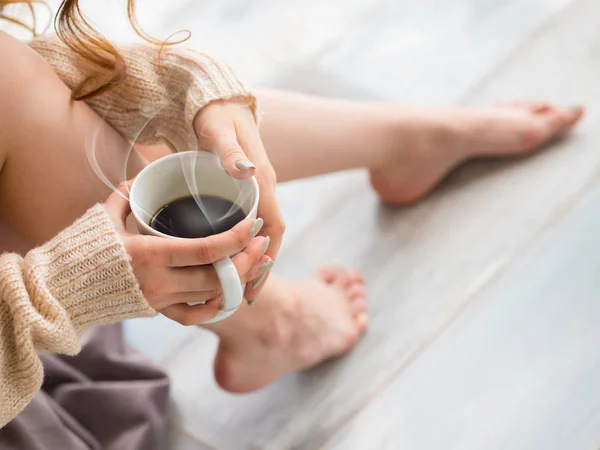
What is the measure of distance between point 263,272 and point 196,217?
0.10 m

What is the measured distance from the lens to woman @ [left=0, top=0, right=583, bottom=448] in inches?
27.8

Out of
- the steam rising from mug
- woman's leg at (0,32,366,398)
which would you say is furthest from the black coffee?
woman's leg at (0,32,366,398)

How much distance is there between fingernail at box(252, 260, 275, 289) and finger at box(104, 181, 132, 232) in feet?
0.46

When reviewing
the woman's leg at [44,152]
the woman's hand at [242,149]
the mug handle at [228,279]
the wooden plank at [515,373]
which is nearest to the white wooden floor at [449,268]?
the wooden plank at [515,373]

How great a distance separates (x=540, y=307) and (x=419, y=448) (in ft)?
0.87

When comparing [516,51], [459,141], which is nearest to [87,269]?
[459,141]

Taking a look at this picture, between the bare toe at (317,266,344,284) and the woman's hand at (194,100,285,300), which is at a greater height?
the woman's hand at (194,100,285,300)

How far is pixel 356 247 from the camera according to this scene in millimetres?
1219

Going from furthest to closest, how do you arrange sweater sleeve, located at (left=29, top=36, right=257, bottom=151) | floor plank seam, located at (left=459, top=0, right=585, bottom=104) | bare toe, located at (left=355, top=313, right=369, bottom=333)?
floor plank seam, located at (left=459, top=0, right=585, bottom=104) → bare toe, located at (left=355, top=313, right=369, bottom=333) → sweater sleeve, located at (left=29, top=36, right=257, bottom=151)

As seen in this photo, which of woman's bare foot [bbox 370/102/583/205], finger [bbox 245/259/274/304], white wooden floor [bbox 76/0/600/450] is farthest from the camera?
woman's bare foot [bbox 370/102/583/205]

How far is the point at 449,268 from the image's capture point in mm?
1148

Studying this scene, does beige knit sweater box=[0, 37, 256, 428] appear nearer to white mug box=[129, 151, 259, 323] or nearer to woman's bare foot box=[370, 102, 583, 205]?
white mug box=[129, 151, 259, 323]

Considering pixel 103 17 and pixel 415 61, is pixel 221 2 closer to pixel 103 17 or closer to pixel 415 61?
pixel 103 17

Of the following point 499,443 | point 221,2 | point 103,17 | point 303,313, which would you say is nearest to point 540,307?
point 499,443
